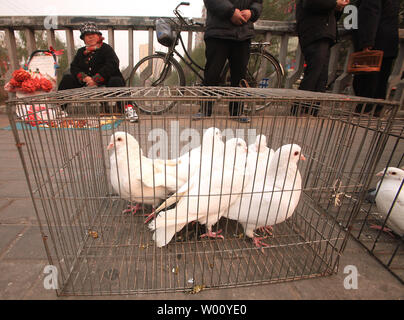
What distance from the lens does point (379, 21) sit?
2.98 metres

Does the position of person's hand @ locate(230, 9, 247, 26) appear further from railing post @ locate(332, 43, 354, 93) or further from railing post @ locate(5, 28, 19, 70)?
railing post @ locate(5, 28, 19, 70)

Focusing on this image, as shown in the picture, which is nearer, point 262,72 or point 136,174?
point 136,174

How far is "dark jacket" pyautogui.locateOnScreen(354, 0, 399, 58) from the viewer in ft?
9.18

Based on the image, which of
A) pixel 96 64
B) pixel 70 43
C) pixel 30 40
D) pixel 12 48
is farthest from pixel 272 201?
pixel 12 48

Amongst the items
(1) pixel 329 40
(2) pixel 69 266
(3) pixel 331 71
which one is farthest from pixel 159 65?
(2) pixel 69 266

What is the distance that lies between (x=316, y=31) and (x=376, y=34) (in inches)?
35.2

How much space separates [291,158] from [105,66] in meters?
3.25

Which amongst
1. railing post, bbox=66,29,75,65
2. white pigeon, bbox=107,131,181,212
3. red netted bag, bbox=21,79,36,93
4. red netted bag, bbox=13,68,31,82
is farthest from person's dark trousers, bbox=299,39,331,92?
red netted bag, bbox=13,68,31,82

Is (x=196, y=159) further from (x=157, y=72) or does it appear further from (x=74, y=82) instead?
(x=74, y=82)

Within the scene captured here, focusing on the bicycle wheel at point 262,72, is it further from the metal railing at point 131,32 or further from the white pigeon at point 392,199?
the white pigeon at point 392,199

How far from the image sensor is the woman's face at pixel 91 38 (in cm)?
341

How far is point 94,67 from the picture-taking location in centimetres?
357
